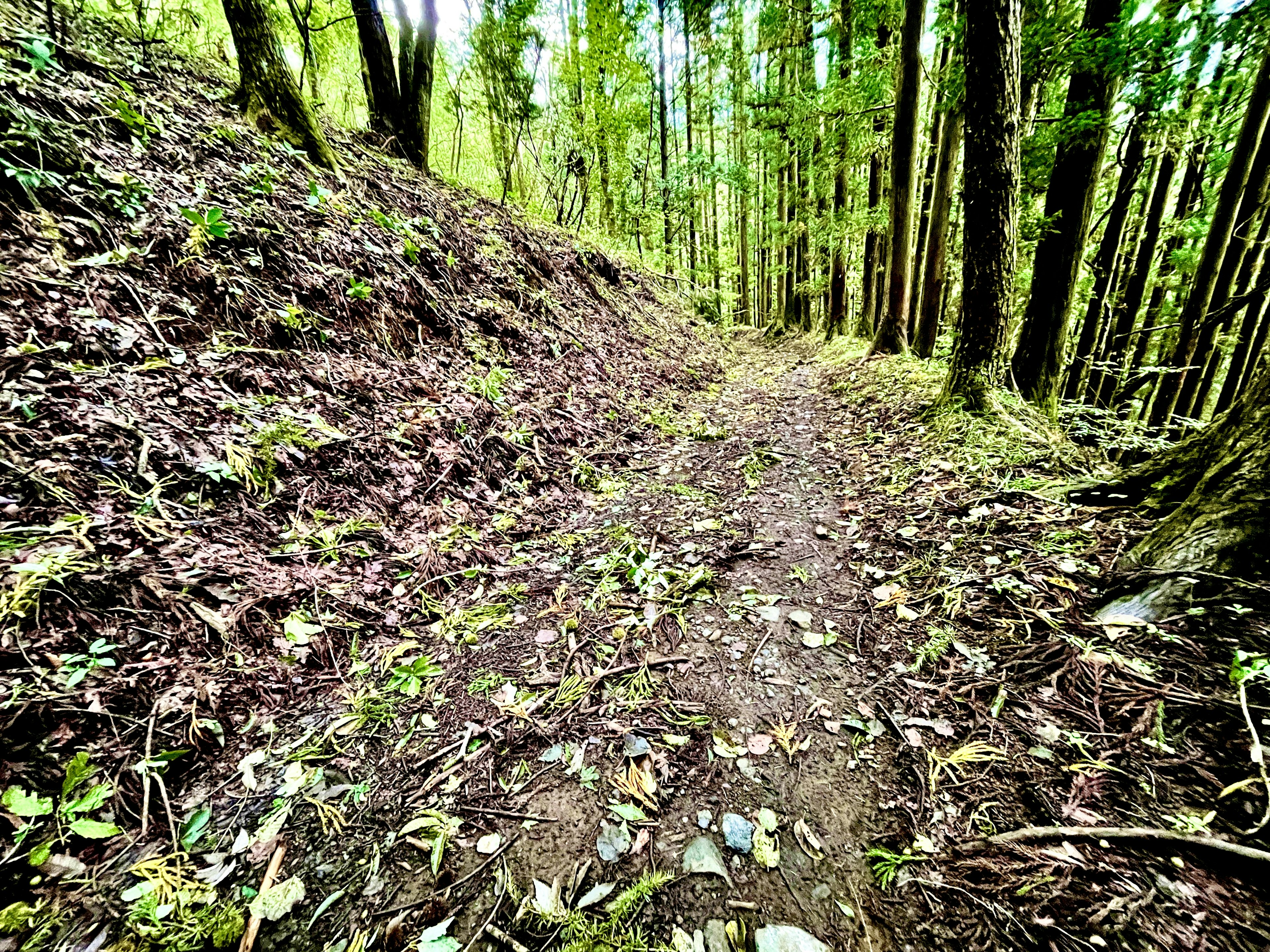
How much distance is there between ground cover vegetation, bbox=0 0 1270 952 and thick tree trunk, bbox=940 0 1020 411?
4cm

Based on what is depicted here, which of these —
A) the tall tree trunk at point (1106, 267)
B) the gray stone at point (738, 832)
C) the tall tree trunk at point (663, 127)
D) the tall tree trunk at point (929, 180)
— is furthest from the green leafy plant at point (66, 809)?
the tall tree trunk at point (663, 127)

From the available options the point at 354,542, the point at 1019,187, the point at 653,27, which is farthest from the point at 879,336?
the point at 653,27

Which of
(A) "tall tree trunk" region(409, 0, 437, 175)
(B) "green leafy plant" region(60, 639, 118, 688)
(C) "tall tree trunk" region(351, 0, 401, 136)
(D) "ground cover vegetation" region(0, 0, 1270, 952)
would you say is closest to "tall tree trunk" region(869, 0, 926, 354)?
(D) "ground cover vegetation" region(0, 0, 1270, 952)

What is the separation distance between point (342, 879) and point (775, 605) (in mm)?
2277

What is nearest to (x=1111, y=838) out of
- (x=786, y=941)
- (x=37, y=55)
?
(x=786, y=941)

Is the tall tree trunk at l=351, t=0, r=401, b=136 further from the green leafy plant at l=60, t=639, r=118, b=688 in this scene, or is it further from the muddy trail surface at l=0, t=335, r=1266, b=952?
the green leafy plant at l=60, t=639, r=118, b=688

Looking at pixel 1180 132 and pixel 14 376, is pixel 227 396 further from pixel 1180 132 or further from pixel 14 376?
pixel 1180 132

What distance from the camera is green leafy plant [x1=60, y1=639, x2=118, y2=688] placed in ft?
5.97

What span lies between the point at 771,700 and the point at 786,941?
3.01 ft

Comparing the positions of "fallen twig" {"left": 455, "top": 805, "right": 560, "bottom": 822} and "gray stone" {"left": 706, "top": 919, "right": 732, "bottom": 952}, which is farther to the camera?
"fallen twig" {"left": 455, "top": 805, "right": 560, "bottom": 822}

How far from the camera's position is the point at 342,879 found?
5.14ft

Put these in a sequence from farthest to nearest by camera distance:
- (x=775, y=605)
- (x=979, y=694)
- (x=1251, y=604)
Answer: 1. (x=775, y=605)
2. (x=979, y=694)
3. (x=1251, y=604)

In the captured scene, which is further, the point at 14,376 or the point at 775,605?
the point at 775,605

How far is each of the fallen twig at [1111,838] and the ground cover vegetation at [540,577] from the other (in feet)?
0.04
